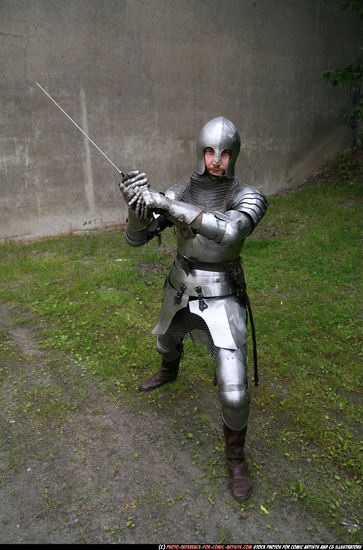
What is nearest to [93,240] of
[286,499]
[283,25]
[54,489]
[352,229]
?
[352,229]

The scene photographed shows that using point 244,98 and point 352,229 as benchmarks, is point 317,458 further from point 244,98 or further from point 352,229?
point 244,98

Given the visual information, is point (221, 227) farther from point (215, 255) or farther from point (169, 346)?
point (169, 346)

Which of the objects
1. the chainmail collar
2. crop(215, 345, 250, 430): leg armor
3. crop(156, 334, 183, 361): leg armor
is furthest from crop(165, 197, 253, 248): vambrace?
crop(156, 334, 183, 361): leg armor

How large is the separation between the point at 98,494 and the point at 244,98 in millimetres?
8309

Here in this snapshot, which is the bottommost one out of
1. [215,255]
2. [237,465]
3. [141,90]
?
[237,465]

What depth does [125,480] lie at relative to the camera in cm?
275

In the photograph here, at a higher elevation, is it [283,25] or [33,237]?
[283,25]

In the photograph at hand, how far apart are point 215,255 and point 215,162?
1.94ft

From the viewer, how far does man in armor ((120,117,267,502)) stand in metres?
2.51

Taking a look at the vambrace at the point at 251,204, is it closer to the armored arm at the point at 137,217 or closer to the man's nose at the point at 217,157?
the man's nose at the point at 217,157

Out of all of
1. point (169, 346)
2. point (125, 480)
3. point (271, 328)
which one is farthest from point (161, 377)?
point (271, 328)

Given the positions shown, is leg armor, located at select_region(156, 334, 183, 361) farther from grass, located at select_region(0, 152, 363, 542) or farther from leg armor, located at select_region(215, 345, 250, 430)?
leg armor, located at select_region(215, 345, 250, 430)

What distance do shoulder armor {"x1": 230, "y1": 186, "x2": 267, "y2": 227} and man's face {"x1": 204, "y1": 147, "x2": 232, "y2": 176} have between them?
0.19 m

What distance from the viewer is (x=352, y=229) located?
7.35m
